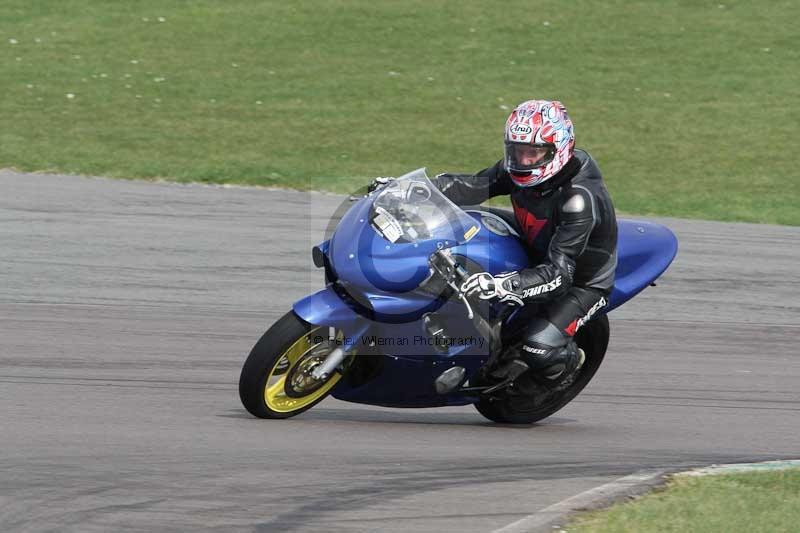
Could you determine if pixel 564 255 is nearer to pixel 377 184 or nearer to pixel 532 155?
pixel 532 155

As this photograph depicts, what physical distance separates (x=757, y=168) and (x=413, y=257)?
13392 mm

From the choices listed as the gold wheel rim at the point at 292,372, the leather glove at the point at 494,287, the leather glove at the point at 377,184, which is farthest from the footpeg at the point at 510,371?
the leather glove at the point at 377,184

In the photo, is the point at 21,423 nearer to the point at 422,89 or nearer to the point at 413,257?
the point at 413,257

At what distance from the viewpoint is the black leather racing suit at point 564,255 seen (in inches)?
277

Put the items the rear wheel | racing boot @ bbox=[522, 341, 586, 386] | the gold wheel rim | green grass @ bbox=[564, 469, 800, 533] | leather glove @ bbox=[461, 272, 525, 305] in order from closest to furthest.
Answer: green grass @ bbox=[564, 469, 800, 533] < leather glove @ bbox=[461, 272, 525, 305] < the gold wheel rim < racing boot @ bbox=[522, 341, 586, 386] < the rear wheel

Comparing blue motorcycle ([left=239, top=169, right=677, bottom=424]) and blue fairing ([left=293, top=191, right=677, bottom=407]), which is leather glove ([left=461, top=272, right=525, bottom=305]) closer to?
blue motorcycle ([left=239, top=169, right=677, bottom=424])

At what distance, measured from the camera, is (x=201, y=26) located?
2631 centimetres

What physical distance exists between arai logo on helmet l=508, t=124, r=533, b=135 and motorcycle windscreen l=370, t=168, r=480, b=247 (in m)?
0.50

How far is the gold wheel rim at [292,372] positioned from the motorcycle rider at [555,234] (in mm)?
867

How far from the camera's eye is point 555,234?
7.12 meters

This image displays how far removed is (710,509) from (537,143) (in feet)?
7.36

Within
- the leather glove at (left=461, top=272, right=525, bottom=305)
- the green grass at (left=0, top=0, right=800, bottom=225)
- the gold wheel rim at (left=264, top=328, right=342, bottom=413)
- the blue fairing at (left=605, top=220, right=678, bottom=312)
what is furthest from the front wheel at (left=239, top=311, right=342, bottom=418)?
the green grass at (left=0, top=0, right=800, bottom=225)

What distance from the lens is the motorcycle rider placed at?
23.0 ft

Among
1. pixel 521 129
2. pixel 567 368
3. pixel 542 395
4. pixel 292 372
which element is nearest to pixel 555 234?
pixel 521 129
